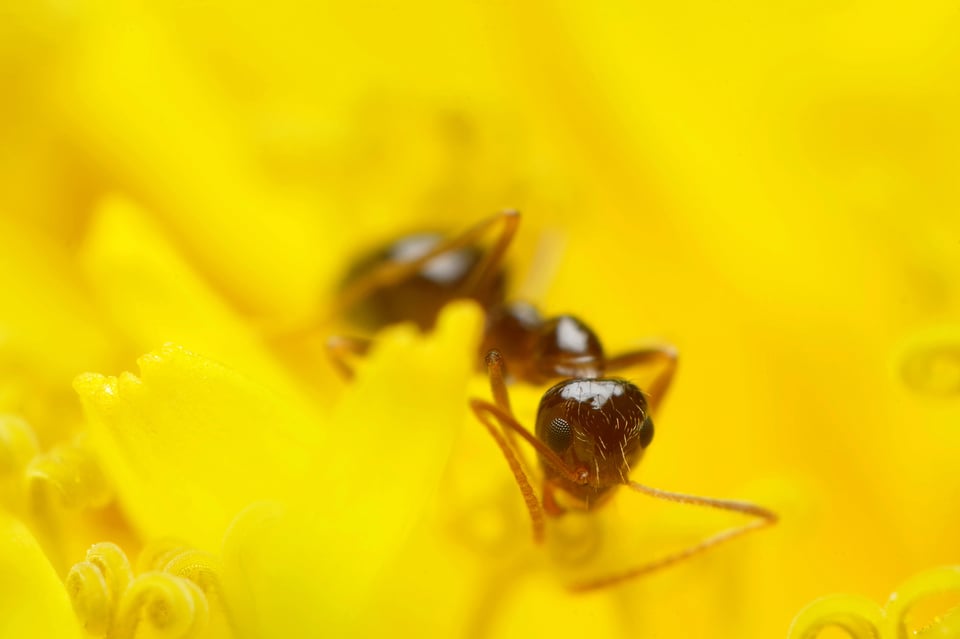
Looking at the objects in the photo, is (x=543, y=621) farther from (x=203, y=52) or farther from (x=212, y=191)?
(x=203, y=52)

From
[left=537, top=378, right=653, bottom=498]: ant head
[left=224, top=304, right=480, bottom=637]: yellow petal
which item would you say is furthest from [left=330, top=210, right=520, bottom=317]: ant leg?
[left=224, top=304, right=480, bottom=637]: yellow petal

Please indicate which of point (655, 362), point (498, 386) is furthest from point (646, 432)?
point (655, 362)

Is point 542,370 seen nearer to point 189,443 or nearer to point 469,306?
point 469,306

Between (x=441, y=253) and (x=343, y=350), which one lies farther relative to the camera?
(x=441, y=253)

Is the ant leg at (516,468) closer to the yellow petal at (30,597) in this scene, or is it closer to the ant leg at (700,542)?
the ant leg at (700,542)

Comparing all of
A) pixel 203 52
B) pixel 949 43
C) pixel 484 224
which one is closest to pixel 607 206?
pixel 484 224

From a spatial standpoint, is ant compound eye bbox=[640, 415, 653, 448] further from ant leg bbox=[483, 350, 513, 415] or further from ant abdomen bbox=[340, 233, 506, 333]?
ant abdomen bbox=[340, 233, 506, 333]

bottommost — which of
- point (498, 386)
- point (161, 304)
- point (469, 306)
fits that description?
point (498, 386)
